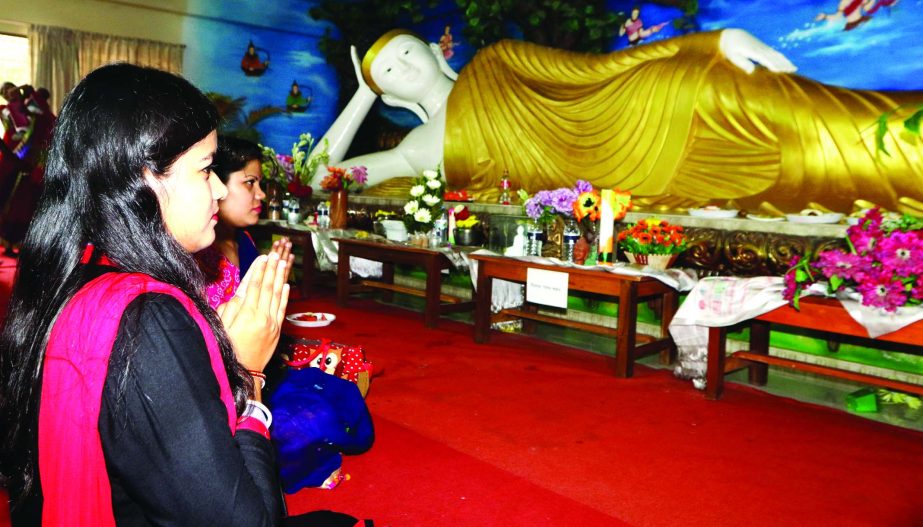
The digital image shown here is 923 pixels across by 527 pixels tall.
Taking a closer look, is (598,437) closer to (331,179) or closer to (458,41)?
(331,179)

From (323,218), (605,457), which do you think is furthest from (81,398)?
(323,218)

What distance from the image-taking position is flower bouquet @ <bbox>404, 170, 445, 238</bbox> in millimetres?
4594

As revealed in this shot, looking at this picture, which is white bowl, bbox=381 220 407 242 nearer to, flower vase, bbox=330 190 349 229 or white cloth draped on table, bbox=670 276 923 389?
flower vase, bbox=330 190 349 229

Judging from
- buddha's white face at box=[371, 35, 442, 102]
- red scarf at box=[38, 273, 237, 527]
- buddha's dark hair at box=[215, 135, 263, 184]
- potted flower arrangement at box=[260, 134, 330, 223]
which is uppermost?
buddha's white face at box=[371, 35, 442, 102]

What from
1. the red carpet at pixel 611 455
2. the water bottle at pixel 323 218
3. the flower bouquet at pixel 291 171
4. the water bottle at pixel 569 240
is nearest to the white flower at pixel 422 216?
the water bottle at pixel 323 218

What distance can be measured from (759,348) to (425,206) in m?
2.31

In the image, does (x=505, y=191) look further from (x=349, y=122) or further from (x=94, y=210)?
(x=94, y=210)

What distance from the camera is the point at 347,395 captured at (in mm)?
2012

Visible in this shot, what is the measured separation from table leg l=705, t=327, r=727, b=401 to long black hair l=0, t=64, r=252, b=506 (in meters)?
2.47

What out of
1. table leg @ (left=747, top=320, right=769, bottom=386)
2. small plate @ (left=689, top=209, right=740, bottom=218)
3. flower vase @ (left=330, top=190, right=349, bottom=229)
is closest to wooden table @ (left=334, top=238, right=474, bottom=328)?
flower vase @ (left=330, top=190, right=349, bottom=229)

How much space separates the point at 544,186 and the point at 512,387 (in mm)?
2677

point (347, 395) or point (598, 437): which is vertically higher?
point (347, 395)

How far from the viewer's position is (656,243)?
3.41 metres

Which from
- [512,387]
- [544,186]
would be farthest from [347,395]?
[544,186]
